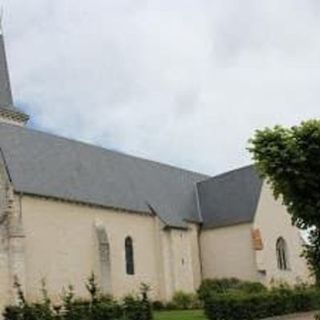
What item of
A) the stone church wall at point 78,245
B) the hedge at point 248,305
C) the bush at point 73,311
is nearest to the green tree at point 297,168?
the bush at point 73,311

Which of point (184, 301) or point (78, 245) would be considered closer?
point (78, 245)

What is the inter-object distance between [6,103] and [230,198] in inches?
720

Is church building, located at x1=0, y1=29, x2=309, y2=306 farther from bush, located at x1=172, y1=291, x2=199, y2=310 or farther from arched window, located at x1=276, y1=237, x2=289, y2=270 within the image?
bush, located at x1=172, y1=291, x2=199, y2=310

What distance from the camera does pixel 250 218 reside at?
46.6m

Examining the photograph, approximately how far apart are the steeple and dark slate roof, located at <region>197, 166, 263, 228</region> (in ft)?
47.8

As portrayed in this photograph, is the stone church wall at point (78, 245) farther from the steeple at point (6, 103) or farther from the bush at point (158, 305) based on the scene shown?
the steeple at point (6, 103)

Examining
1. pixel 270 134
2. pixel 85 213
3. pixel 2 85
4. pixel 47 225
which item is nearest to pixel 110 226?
pixel 85 213

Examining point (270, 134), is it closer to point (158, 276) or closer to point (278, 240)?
point (158, 276)

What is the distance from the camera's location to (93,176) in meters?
42.8

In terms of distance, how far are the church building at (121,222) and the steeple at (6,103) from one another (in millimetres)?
108

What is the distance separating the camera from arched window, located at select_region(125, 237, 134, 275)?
42438 mm

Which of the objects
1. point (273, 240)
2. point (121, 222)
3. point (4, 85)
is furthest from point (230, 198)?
point (4, 85)

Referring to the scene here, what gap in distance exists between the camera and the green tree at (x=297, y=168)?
47.6 feet

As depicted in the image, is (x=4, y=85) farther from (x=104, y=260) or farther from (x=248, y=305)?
(x=248, y=305)
